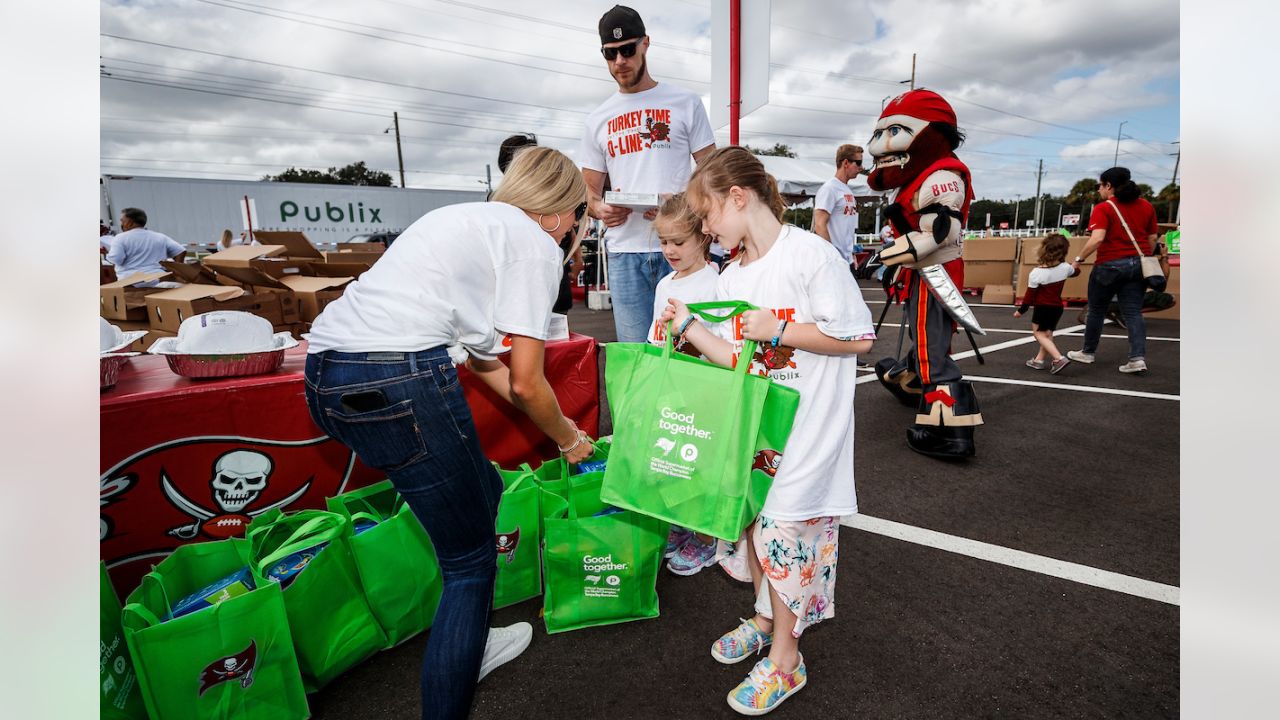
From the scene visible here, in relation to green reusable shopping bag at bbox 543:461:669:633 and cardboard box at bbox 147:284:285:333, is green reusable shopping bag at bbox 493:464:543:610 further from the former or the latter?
cardboard box at bbox 147:284:285:333

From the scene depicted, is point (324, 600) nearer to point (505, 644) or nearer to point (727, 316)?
point (505, 644)

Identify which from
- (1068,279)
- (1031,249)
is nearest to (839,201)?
(1031,249)

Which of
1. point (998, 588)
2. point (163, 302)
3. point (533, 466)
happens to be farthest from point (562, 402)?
point (163, 302)

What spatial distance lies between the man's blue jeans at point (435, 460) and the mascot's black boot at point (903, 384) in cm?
421

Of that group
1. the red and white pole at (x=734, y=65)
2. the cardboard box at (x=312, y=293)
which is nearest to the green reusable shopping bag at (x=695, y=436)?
the red and white pole at (x=734, y=65)

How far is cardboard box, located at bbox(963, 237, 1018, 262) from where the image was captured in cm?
1208

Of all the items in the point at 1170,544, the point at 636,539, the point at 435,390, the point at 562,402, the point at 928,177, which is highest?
the point at 928,177

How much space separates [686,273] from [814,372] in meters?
1.16

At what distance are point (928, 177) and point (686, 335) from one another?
103 inches

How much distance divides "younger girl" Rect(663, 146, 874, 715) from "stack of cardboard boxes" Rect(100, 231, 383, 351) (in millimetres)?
3690

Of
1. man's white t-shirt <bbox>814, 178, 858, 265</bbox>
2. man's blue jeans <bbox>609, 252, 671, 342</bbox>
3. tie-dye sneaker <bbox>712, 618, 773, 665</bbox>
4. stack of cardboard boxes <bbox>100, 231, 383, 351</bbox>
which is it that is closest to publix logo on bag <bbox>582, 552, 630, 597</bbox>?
tie-dye sneaker <bbox>712, 618, 773, 665</bbox>

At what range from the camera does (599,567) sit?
2408 mm
